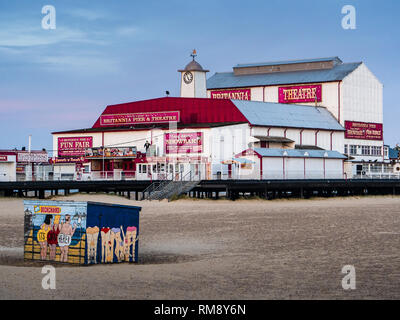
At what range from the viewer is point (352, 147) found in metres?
78.8

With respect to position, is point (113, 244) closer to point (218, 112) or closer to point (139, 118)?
point (218, 112)

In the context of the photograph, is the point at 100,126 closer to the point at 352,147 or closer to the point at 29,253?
the point at 352,147

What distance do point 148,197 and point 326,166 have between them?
72.8ft

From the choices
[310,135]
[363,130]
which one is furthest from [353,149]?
[310,135]

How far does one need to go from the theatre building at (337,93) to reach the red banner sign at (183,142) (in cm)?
1712

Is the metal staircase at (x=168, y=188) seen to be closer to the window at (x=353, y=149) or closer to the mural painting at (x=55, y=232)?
the window at (x=353, y=149)

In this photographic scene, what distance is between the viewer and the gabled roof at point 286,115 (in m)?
69.1

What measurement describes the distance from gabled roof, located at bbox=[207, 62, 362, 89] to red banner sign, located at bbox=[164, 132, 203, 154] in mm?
22273

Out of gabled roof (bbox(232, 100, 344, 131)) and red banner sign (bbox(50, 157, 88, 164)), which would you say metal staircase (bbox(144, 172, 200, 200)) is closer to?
red banner sign (bbox(50, 157, 88, 164))

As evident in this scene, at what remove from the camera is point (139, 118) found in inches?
2832

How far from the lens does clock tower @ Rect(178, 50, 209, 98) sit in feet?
260

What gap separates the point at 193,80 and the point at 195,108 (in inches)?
360

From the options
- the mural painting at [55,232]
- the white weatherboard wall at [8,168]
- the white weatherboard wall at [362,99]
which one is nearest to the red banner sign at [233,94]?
the white weatherboard wall at [362,99]

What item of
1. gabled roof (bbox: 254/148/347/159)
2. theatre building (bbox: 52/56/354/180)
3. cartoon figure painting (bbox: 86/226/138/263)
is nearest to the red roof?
theatre building (bbox: 52/56/354/180)
